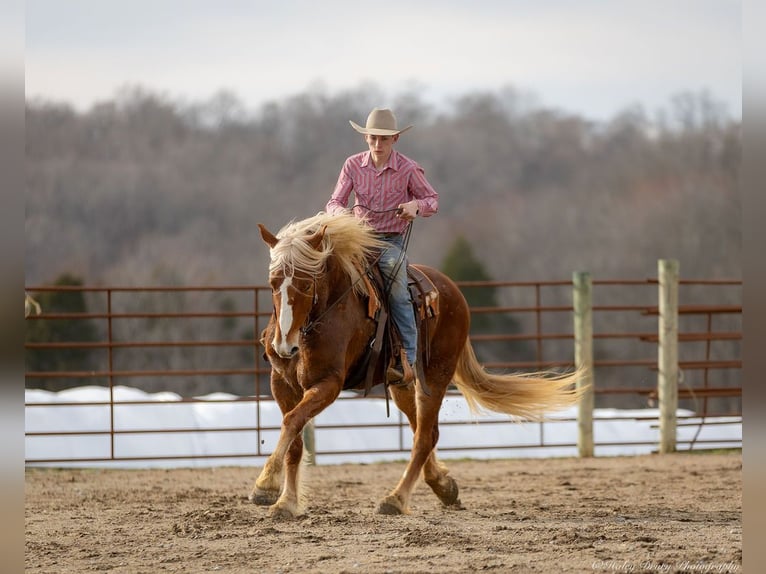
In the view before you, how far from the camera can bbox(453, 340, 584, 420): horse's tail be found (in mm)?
6785

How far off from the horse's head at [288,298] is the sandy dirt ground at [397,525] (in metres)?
0.94

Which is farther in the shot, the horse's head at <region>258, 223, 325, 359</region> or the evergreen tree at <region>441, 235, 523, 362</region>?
the evergreen tree at <region>441, 235, 523, 362</region>

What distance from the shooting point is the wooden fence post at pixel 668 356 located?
9633 mm

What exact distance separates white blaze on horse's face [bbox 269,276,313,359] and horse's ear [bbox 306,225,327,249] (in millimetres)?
234

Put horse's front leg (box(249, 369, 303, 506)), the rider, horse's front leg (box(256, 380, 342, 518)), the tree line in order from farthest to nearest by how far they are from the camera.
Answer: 1. the tree line
2. the rider
3. horse's front leg (box(249, 369, 303, 506))
4. horse's front leg (box(256, 380, 342, 518))

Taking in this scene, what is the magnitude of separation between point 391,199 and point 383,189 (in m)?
0.08

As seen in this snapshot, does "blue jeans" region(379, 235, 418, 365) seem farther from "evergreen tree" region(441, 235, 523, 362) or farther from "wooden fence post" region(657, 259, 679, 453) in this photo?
"evergreen tree" region(441, 235, 523, 362)

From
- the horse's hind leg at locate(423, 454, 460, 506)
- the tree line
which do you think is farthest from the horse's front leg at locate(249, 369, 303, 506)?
the tree line

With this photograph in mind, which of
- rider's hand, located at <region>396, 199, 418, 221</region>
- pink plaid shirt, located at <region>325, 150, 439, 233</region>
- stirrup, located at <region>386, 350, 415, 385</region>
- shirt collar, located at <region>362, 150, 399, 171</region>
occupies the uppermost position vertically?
shirt collar, located at <region>362, 150, 399, 171</region>

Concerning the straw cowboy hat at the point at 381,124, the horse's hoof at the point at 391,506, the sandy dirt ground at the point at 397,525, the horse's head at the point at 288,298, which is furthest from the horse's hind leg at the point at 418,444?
the straw cowboy hat at the point at 381,124

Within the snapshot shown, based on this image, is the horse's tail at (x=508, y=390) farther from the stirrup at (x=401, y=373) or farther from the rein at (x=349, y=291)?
the rein at (x=349, y=291)

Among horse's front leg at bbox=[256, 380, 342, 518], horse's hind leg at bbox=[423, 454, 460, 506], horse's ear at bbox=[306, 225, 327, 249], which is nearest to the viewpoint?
horse's front leg at bbox=[256, 380, 342, 518]

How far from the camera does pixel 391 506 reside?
5871mm

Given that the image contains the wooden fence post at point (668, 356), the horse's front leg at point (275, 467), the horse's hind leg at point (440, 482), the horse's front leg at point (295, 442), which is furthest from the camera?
the wooden fence post at point (668, 356)
